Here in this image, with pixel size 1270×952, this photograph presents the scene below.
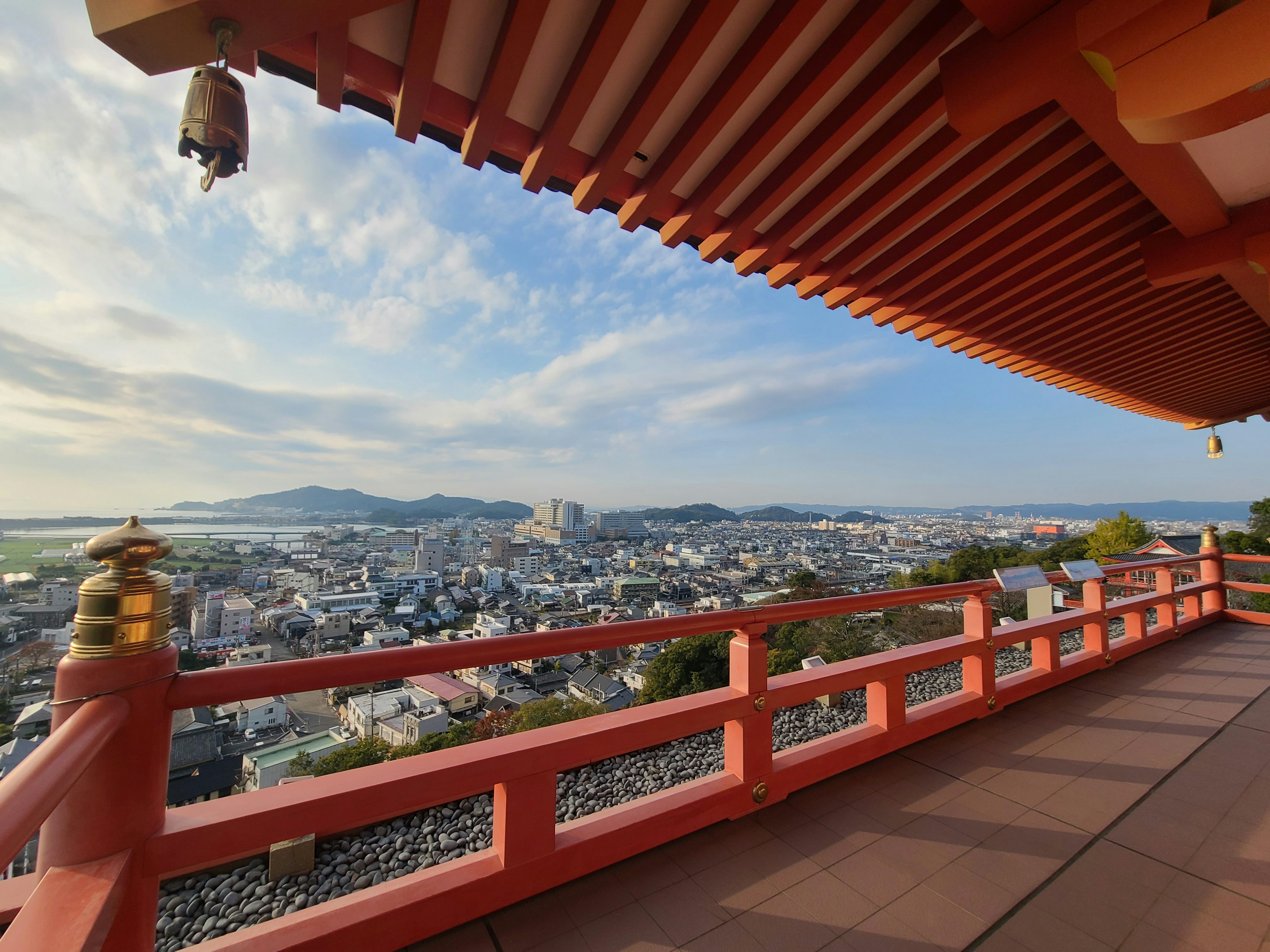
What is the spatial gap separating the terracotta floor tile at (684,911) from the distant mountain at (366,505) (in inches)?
132

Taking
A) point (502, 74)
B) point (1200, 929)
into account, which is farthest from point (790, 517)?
point (502, 74)

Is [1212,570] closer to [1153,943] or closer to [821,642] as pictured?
[821,642]

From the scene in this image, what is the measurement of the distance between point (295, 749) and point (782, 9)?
436 cm

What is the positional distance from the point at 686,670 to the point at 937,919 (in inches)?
253

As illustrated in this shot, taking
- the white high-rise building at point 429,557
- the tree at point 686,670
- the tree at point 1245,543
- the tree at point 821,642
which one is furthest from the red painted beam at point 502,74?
the tree at point 1245,543

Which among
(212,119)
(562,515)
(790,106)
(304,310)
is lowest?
(562,515)

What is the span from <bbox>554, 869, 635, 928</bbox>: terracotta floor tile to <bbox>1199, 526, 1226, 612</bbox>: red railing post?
7468mm

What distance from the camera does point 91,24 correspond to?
93 cm

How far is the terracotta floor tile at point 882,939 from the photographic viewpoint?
1300mm

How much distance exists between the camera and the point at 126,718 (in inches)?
35.4

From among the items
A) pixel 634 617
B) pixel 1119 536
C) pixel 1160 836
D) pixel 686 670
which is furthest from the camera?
pixel 1119 536

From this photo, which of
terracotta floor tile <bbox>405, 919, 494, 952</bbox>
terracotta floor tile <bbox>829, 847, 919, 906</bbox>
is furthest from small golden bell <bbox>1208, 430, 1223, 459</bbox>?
terracotta floor tile <bbox>405, 919, 494, 952</bbox>

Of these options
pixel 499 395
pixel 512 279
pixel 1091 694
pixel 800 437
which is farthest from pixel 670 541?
pixel 1091 694

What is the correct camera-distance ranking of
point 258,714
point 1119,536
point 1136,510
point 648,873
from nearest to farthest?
point 648,873 → point 258,714 → point 1119,536 → point 1136,510
